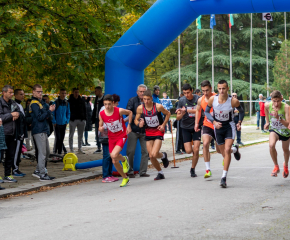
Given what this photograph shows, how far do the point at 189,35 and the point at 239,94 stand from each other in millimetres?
9581

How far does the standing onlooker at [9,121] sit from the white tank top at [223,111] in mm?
4034

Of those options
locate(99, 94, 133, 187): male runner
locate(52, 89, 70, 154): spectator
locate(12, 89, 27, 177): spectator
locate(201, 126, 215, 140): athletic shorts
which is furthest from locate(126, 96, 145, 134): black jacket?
locate(52, 89, 70, 154): spectator

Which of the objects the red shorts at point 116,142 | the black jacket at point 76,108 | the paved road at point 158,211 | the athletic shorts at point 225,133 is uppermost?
the black jacket at point 76,108

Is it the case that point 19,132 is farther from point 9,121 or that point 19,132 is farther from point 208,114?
point 208,114

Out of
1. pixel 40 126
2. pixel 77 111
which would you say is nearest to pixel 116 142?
pixel 40 126

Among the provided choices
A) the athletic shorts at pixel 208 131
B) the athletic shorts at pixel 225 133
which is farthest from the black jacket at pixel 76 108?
the athletic shorts at pixel 225 133

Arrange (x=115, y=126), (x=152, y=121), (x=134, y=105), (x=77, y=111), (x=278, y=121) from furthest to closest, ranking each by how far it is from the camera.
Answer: (x=77, y=111), (x=134, y=105), (x=152, y=121), (x=115, y=126), (x=278, y=121)

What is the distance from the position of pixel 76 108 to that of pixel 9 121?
5490mm

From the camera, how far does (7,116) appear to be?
9.41 m

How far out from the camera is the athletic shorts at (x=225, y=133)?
8672mm

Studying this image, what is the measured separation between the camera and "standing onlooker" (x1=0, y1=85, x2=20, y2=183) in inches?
371

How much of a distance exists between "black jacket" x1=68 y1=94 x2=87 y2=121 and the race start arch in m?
4.37

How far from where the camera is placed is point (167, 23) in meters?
9.67

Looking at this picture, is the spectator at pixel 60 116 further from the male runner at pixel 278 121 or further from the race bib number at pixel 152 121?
the male runner at pixel 278 121
